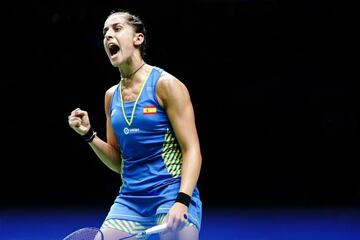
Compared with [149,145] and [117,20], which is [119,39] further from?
[149,145]

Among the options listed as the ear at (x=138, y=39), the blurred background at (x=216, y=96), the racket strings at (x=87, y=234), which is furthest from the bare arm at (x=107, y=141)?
the blurred background at (x=216, y=96)

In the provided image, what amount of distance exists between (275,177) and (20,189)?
120 inches

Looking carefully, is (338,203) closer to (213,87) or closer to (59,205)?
(213,87)

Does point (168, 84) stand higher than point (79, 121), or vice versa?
point (168, 84)

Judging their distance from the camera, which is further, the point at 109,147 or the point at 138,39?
the point at 109,147

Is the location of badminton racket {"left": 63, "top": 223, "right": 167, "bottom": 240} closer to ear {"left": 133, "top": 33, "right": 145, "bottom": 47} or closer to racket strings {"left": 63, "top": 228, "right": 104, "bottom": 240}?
racket strings {"left": 63, "top": 228, "right": 104, "bottom": 240}

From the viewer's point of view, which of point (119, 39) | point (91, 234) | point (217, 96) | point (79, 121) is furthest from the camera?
point (217, 96)

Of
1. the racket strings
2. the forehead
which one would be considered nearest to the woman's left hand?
the racket strings

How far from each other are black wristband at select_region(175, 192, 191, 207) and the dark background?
18.2 feet

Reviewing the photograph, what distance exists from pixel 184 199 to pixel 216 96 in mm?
5783

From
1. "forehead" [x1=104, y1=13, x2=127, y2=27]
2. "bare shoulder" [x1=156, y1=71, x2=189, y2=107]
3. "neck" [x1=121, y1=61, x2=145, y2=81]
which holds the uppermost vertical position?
"forehead" [x1=104, y1=13, x2=127, y2=27]

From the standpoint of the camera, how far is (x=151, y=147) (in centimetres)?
304

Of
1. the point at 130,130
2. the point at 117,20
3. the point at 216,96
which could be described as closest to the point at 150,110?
the point at 130,130

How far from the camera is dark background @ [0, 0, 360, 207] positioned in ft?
28.1
